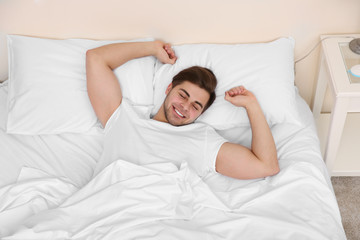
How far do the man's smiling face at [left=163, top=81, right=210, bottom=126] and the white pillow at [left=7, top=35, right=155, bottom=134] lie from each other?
0.20 metres

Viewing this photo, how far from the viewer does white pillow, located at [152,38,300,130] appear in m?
1.72

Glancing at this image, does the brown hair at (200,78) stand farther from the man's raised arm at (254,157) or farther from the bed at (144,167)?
the man's raised arm at (254,157)

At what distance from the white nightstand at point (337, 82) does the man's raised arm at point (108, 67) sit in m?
0.73

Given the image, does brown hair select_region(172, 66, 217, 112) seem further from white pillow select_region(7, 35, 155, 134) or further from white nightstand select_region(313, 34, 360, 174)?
white nightstand select_region(313, 34, 360, 174)

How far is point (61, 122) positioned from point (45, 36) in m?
0.49

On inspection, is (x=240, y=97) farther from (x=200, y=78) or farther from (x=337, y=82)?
(x=337, y=82)

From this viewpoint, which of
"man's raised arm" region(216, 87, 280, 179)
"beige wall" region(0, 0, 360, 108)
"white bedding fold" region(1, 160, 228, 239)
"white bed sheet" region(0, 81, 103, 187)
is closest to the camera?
"white bedding fold" region(1, 160, 228, 239)

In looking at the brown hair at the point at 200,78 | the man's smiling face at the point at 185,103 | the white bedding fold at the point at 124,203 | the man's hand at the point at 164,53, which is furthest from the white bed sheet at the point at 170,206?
the man's hand at the point at 164,53

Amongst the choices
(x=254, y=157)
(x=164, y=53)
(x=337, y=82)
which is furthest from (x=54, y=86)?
(x=337, y=82)

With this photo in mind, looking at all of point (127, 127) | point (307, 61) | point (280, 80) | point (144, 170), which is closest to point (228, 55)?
point (280, 80)

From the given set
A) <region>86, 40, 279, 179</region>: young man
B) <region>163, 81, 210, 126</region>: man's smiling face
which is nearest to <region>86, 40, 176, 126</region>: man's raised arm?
<region>86, 40, 279, 179</region>: young man

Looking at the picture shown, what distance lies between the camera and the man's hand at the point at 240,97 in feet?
5.37

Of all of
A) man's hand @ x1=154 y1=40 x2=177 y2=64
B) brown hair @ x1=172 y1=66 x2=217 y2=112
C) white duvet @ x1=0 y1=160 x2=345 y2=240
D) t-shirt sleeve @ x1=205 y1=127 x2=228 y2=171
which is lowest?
white duvet @ x1=0 y1=160 x2=345 y2=240

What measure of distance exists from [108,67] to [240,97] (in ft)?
2.00
